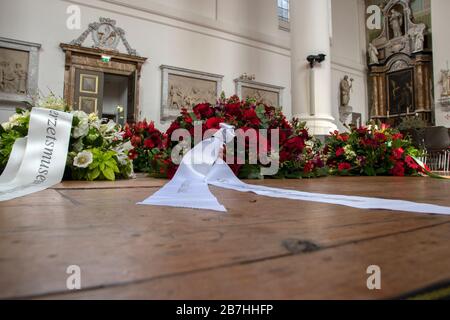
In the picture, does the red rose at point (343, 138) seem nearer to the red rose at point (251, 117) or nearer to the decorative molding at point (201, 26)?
the red rose at point (251, 117)

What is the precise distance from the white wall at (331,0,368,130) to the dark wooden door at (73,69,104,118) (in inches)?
299

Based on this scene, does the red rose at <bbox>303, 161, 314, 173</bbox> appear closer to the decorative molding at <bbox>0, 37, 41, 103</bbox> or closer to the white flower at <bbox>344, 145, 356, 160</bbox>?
the white flower at <bbox>344, 145, 356, 160</bbox>

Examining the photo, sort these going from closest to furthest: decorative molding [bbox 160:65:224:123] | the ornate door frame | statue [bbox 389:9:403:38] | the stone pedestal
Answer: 1. the ornate door frame
2. decorative molding [bbox 160:65:224:123]
3. the stone pedestal
4. statue [bbox 389:9:403:38]

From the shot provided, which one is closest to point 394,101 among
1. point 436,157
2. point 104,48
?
point 436,157

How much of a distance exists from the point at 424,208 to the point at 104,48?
8.21 metres

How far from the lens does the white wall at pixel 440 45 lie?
1062cm

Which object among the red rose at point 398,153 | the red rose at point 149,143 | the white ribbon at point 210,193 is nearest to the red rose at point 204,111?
the white ribbon at point 210,193

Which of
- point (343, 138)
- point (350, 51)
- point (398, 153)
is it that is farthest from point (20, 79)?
point (350, 51)

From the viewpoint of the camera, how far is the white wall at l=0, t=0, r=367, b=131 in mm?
7199

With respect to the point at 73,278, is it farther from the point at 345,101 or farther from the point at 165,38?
the point at 345,101

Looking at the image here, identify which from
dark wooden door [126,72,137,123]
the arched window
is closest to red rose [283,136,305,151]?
dark wooden door [126,72,137,123]

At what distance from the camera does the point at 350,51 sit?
12664 millimetres

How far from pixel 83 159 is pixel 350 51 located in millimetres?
12589

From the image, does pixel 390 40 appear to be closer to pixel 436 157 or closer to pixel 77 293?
pixel 436 157
